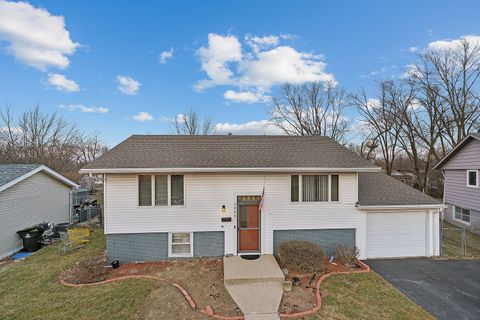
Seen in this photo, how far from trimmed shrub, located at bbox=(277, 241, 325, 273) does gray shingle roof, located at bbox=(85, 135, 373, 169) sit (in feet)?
9.74

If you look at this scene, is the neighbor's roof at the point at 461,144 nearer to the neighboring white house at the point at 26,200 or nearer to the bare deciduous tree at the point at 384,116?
the bare deciduous tree at the point at 384,116

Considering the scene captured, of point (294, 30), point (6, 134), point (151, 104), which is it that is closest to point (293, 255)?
point (294, 30)

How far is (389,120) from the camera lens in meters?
26.9

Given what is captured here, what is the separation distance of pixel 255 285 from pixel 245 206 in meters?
2.93

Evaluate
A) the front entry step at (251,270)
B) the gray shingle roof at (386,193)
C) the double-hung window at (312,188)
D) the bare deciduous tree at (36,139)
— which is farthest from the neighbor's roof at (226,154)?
the bare deciduous tree at (36,139)

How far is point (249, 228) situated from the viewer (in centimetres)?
903

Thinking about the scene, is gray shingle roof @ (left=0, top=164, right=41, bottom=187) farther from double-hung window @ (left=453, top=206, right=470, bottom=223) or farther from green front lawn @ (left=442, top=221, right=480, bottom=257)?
double-hung window @ (left=453, top=206, right=470, bottom=223)

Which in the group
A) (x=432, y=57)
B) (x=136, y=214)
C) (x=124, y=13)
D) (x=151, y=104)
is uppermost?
(x=432, y=57)

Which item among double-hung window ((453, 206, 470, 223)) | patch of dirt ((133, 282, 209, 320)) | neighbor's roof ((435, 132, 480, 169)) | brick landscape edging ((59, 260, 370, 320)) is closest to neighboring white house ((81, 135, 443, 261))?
brick landscape edging ((59, 260, 370, 320))

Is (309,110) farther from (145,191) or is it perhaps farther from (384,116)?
(145,191)

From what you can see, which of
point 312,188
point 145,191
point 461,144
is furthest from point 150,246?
point 461,144

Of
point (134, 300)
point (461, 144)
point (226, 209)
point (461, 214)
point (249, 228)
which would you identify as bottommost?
point (134, 300)

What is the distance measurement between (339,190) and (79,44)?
16.2 m

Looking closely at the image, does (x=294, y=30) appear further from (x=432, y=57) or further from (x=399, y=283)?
(x=432, y=57)
